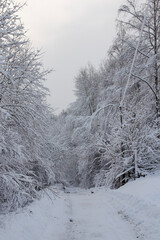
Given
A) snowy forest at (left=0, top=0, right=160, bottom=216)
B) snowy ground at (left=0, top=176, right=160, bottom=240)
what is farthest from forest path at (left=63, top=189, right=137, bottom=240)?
snowy forest at (left=0, top=0, right=160, bottom=216)

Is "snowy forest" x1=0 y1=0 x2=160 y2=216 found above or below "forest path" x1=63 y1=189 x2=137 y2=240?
above

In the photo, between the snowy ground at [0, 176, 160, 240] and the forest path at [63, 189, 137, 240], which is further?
the forest path at [63, 189, 137, 240]

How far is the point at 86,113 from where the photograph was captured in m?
27.0

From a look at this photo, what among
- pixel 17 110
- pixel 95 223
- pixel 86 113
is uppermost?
pixel 86 113

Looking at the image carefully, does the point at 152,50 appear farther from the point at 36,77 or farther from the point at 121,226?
the point at 121,226

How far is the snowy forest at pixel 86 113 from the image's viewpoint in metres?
5.98

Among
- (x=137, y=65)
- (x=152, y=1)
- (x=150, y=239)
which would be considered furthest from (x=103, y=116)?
(x=150, y=239)

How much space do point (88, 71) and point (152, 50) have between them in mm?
15471

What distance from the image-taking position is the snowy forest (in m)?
5.98

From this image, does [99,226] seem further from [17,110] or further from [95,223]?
[17,110]

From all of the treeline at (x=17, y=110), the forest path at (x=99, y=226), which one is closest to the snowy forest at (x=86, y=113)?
the treeline at (x=17, y=110)

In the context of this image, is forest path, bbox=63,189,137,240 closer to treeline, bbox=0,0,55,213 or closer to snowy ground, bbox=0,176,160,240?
snowy ground, bbox=0,176,160,240

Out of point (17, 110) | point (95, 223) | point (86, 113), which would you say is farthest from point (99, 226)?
→ point (86, 113)

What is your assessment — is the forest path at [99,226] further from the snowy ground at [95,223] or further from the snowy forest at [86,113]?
the snowy forest at [86,113]
